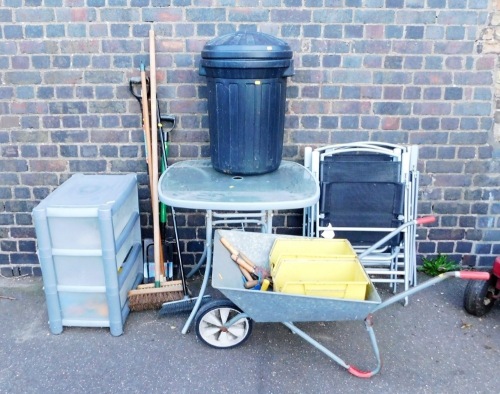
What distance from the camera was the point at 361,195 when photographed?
132 inches

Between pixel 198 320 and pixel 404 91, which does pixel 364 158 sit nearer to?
pixel 404 91

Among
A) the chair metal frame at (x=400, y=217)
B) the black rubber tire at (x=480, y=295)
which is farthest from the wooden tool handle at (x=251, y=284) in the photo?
the black rubber tire at (x=480, y=295)

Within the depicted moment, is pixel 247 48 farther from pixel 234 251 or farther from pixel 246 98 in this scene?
pixel 234 251

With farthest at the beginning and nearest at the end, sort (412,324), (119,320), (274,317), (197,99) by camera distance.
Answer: (197,99), (412,324), (119,320), (274,317)

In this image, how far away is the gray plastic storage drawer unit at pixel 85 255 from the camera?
2.76m

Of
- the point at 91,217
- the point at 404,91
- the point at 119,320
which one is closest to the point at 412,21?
the point at 404,91

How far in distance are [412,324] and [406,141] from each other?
127 cm

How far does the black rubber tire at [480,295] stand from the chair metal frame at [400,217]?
399mm

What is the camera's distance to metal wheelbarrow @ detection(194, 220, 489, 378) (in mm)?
2311

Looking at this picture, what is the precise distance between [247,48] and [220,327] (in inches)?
61.5

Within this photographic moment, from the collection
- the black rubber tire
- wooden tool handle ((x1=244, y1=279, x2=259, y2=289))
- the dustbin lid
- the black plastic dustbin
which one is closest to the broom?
the black plastic dustbin

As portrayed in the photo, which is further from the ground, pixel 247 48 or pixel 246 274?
pixel 247 48

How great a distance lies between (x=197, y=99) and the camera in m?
3.39

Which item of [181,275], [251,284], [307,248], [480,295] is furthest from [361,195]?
[181,275]
